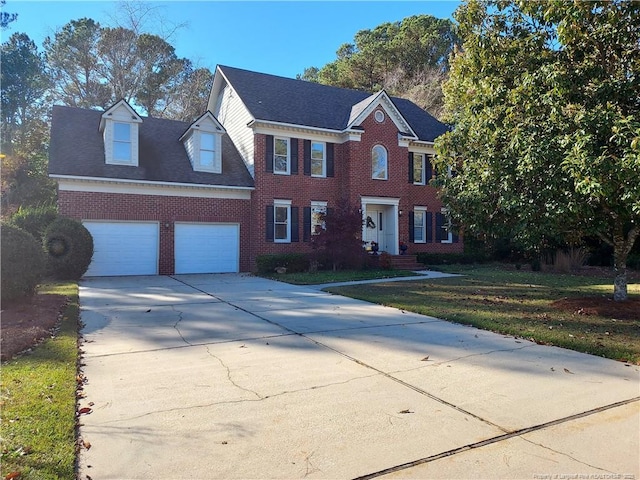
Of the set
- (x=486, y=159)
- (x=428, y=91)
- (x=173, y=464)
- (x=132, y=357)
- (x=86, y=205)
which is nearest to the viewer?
(x=173, y=464)

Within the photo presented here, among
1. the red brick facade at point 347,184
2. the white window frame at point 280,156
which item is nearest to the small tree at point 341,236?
the red brick facade at point 347,184

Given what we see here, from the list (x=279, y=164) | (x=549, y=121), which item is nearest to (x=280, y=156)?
(x=279, y=164)

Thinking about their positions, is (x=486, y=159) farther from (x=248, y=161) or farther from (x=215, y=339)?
(x=248, y=161)

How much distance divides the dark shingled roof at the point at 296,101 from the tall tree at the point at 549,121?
32.5 feet

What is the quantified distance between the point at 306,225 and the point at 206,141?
539cm

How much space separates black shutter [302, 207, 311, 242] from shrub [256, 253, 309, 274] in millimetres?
1594

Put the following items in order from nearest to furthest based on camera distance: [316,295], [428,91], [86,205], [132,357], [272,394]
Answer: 1. [272,394]
2. [132,357]
3. [316,295]
4. [86,205]
5. [428,91]

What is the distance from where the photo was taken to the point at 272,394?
4375mm

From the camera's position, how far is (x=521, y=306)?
9484 millimetres

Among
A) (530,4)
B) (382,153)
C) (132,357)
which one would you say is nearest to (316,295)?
(132,357)

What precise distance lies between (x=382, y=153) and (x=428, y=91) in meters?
15.5

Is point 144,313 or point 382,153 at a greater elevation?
point 382,153

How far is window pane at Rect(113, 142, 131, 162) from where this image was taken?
16.6 meters

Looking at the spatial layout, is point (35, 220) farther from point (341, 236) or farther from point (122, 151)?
point (341, 236)
